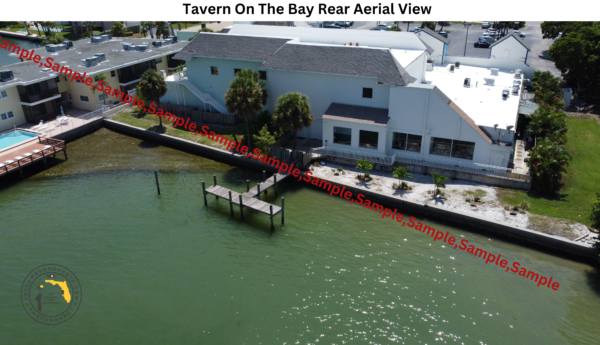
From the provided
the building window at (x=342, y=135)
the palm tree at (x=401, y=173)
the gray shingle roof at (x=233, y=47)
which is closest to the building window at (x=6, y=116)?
the gray shingle roof at (x=233, y=47)

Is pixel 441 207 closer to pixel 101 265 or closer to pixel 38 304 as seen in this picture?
pixel 101 265

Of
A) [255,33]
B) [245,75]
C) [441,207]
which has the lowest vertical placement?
[441,207]

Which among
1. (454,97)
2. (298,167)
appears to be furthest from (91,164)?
(454,97)

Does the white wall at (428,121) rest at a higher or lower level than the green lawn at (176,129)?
higher

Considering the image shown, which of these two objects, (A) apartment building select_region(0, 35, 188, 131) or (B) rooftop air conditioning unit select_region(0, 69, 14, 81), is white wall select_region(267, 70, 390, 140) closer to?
(A) apartment building select_region(0, 35, 188, 131)

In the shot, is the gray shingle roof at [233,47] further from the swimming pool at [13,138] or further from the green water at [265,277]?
the swimming pool at [13,138]

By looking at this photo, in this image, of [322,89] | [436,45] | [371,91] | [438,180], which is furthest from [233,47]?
[436,45]
